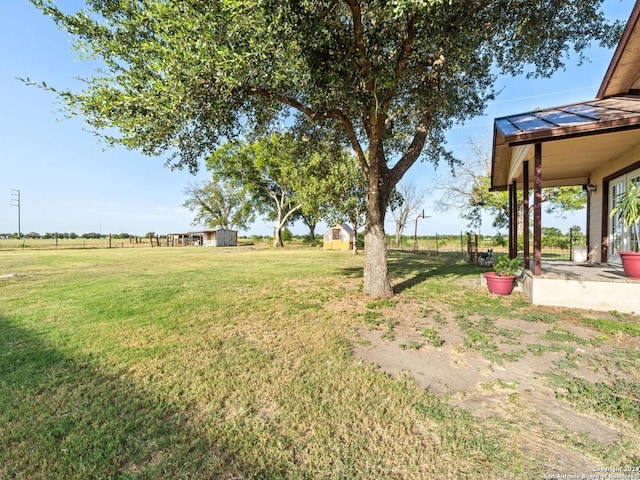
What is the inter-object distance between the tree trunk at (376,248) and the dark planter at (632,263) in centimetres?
429

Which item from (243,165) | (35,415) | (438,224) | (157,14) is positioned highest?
(243,165)

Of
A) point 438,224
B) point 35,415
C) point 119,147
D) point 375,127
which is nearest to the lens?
point 35,415

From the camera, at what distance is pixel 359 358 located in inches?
143

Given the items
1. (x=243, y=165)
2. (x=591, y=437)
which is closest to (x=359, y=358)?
(x=591, y=437)

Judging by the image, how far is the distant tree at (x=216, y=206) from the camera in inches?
1823

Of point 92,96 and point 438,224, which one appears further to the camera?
point 438,224

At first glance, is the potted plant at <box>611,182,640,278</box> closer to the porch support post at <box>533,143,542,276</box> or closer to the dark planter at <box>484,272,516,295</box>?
the porch support post at <box>533,143,542,276</box>

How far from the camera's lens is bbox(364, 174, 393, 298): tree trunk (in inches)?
263

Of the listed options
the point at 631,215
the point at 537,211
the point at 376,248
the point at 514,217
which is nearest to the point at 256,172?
the point at 514,217

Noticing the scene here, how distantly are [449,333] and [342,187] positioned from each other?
1772 cm

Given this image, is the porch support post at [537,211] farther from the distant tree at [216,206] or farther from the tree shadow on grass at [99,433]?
the distant tree at [216,206]

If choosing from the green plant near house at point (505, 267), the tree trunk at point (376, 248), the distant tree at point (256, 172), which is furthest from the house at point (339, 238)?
the tree trunk at point (376, 248)

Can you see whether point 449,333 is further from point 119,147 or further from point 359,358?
point 119,147

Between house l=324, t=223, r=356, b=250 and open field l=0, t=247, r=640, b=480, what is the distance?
2686cm
